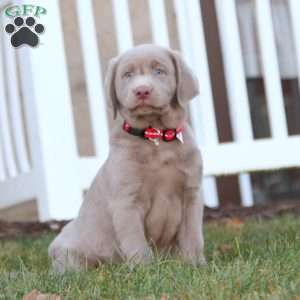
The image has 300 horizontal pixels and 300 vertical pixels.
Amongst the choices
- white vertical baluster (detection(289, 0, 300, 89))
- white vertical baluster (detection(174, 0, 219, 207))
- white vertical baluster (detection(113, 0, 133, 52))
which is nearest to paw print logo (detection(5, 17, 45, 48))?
white vertical baluster (detection(113, 0, 133, 52))

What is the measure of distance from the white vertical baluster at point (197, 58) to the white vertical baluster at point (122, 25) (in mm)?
414

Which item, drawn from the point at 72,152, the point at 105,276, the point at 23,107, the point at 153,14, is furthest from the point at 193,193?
the point at 23,107

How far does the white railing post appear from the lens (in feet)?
18.9

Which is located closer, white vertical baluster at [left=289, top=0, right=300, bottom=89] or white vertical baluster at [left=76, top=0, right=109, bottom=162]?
white vertical baluster at [left=76, top=0, right=109, bottom=162]

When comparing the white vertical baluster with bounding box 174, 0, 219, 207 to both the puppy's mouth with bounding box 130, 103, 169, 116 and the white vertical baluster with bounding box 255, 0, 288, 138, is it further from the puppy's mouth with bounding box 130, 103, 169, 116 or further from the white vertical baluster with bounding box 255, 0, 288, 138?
the puppy's mouth with bounding box 130, 103, 169, 116

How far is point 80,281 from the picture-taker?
111 inches

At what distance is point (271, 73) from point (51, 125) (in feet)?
5.75

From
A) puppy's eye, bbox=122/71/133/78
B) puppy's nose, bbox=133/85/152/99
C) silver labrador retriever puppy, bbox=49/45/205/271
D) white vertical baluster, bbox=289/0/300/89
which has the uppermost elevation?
white vertical baluster, bbox=289/0/300/89

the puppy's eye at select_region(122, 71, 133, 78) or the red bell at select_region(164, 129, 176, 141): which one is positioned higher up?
the puppy's eye at select_region(122, 71, 133, 78)

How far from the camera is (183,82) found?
3471 mm

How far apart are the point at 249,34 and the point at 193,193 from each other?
421 cm

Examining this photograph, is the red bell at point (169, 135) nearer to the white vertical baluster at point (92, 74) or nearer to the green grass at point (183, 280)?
the green grass at point (183, 280)

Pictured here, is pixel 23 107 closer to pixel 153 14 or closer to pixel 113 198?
pixel 153 14

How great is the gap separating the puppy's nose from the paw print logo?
1.91 meters
